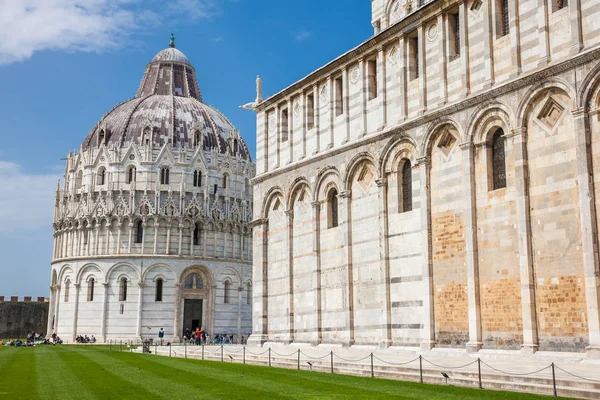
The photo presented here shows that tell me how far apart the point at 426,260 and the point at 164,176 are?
53.6 metres

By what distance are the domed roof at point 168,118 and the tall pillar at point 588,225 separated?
60.5 meters

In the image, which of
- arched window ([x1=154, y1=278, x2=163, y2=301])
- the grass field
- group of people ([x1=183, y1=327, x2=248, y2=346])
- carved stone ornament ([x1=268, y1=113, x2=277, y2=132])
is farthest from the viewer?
arched window ([x1=154, y1=278, x2=163, y2=301])

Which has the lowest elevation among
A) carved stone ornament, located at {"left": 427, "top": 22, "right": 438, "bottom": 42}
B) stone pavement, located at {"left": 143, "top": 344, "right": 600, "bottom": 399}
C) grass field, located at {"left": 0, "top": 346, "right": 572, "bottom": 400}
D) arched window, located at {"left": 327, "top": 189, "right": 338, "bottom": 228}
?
grass field, located at {"left": 0, "top": 346, "right": 572, "bottom": 400}

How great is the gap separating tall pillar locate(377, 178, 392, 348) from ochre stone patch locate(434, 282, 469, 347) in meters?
2.57

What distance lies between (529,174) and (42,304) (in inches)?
3194

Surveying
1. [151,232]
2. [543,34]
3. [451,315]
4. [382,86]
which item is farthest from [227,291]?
[543,34]

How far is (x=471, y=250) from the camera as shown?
23.0m

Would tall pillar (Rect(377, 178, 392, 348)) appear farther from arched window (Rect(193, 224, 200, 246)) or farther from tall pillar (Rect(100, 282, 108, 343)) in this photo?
tall pillar (Rect(100, 282, 108, 343))

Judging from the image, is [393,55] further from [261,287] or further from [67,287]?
[67,287]

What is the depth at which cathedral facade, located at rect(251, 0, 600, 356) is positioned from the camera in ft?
65.5

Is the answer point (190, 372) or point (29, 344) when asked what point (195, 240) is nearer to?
point (29, 344)

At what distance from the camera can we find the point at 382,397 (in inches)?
606

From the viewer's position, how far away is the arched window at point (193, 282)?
7323 centimetres

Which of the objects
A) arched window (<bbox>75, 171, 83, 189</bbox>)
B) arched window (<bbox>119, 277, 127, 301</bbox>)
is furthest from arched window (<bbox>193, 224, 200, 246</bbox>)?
arched window (<bbox>75, 171, 83, 189</bbox>)
